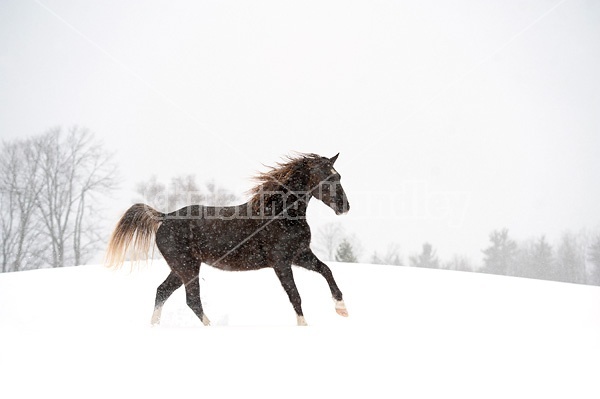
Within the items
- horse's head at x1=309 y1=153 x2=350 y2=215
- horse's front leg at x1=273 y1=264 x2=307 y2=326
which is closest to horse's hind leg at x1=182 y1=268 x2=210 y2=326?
horse's front leg at x1=273 y1=264 x2=307 y2=326

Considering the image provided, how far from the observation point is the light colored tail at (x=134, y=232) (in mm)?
6480

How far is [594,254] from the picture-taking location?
4322cm

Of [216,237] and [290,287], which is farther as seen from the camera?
[216,237]

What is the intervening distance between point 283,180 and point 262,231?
72 cm

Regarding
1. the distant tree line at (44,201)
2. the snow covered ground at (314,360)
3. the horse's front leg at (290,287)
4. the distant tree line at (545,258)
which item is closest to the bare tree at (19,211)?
the distant tree line at (44,201)

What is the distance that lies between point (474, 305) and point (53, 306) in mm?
7703

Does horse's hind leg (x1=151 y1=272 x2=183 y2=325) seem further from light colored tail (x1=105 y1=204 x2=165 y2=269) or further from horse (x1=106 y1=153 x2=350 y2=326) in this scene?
light colored tail (x1=105 y1=204 x2=165 y2=269)

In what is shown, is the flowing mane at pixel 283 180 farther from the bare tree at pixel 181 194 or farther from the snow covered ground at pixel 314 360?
the bare tree at pixel 181 194

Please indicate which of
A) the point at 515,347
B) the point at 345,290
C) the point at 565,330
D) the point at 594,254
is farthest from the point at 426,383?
the point at 594,254

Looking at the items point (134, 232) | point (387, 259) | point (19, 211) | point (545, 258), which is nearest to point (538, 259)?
point (545, 258)

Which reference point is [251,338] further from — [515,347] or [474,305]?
[474,305]

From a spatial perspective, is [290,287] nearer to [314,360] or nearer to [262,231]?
[262,231]

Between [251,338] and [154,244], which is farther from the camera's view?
[154,244]

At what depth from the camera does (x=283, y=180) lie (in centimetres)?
591
